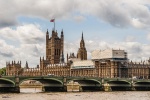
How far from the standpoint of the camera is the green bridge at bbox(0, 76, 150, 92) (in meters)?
121

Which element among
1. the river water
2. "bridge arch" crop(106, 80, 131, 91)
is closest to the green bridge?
"bridge arch" crop(106, 80, 131, 91)

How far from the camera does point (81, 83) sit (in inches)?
5797

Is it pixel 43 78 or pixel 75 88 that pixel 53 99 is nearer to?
pixel 43 78

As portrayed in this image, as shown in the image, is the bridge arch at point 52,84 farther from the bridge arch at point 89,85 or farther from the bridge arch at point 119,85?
the bridge arch at point 119,85

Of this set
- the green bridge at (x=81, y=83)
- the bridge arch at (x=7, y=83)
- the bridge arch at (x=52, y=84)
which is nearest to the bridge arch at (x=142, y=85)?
the green bridge at (x=81, y=83)

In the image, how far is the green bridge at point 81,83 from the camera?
397 feet

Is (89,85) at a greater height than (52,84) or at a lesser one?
lesser

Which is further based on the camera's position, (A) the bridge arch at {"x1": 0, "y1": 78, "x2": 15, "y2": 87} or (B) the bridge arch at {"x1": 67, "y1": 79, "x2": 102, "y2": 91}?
(B) the bridge arch at {"x1": 67, "y1": 79, "x2": 102, "y2": 91}

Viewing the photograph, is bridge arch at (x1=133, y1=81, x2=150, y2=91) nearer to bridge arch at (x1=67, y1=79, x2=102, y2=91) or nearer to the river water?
bridge arch at (x1=67, y1=79, x2=102, y2=91)

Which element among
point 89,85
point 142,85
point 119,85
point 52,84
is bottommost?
point 142,85

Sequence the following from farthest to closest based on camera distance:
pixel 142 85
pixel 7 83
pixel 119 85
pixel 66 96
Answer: pixel 142 85
pixel 119 85
pixel 7 83
pixel 66 96

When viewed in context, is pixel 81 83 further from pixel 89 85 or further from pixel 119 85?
pixel 119 85

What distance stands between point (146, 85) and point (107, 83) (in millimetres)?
17969

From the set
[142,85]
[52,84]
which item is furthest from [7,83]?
[142,85]
